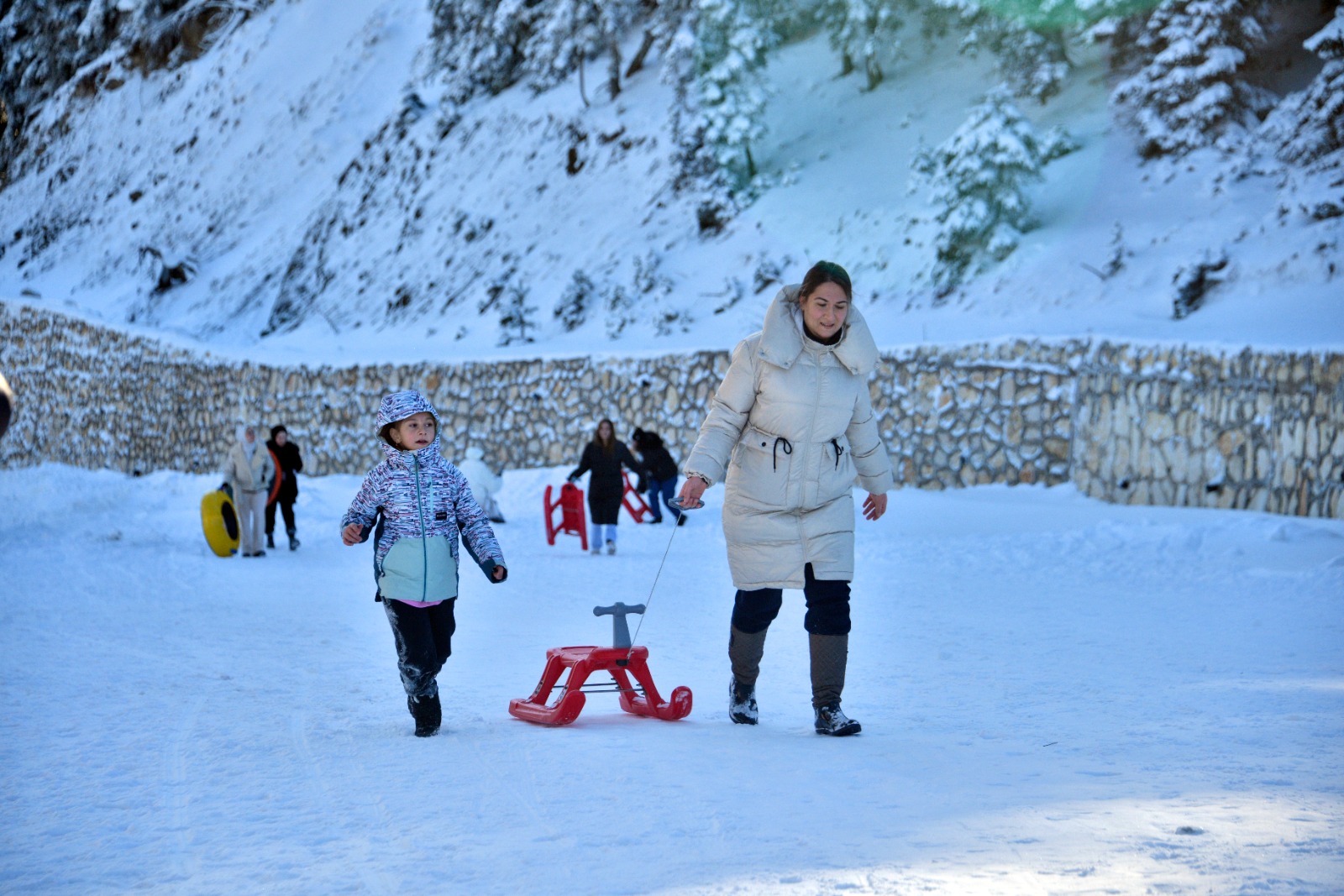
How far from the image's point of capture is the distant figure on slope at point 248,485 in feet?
43.9

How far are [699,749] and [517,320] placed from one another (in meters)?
21.4

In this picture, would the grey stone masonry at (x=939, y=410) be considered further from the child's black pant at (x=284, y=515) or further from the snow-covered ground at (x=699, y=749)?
the child's black pant at (x=284, y=515)

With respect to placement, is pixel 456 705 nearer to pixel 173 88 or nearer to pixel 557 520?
pixel 557 520

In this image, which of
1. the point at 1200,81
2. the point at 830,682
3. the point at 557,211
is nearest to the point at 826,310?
the point at 830,682

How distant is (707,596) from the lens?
9.70 meters

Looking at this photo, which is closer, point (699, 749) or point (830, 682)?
point (699, 749)

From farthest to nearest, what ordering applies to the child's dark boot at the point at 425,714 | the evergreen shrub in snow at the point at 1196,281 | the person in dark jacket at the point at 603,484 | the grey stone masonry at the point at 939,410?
the evergreen shrub in snow at the point at 1196,281
the person in dark jacket at the point at 603,484
the grey stone masonry at the point at 939,410
the child's dark boot at the point at 425,714

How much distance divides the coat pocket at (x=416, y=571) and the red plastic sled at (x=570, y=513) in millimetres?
8867

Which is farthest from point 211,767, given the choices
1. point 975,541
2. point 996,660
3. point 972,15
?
point 972,15

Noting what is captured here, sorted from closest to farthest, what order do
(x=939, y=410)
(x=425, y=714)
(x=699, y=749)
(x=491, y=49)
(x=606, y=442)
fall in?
1. (x=699, y=749)
2. (x=425, y=714)
3. (x=606, y=442)
4. (x=939, y=410)
5. (x=491, y=49)

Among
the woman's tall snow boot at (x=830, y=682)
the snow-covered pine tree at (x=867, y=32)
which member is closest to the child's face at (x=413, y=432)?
the woman's tall snow boot at (x=830, y=682)

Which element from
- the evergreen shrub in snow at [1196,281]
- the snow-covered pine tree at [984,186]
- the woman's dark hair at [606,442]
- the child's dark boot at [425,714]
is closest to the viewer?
the child's dark boot at [425,714]

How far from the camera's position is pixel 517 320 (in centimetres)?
2538

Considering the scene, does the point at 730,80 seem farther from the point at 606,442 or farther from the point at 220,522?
the point at 220,522
